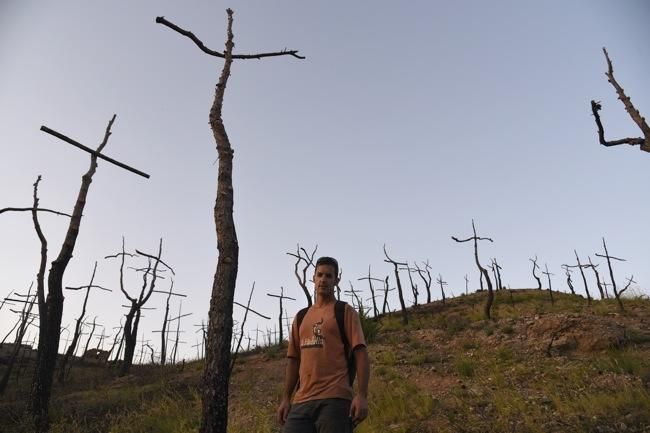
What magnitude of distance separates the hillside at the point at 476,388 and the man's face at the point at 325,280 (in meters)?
4.33

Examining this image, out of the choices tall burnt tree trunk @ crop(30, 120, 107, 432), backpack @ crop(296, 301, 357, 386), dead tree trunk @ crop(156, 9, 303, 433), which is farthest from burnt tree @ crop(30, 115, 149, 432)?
backpack @ crop(296, 301, 357, 386)

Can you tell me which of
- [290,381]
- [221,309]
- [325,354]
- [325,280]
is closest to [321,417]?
[325,354]

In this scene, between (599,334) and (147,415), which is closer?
(147,415)

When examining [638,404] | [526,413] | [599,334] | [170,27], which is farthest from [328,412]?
[599,334]

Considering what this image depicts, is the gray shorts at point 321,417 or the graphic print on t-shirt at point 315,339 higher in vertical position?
the graphic print on t-shirt at point 315,339

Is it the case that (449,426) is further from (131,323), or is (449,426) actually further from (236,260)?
(131,323)

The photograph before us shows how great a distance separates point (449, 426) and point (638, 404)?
9.11 feet

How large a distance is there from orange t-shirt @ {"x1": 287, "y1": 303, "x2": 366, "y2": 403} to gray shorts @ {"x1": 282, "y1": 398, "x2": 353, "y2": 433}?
0.04m

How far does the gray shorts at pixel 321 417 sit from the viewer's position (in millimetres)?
2754

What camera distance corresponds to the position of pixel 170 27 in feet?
22.7

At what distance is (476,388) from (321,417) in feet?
22.1

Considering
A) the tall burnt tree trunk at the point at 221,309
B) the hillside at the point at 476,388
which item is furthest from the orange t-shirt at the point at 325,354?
the hillside at the point at 476,388

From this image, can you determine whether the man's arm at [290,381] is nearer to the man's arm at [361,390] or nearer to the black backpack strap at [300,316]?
the black backpack strap at [300,316]

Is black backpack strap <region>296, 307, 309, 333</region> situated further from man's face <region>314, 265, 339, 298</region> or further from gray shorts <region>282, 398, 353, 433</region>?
gray shorts <region>282, 398, 353, 433</region>
